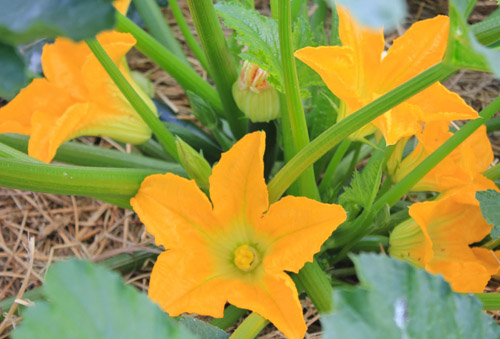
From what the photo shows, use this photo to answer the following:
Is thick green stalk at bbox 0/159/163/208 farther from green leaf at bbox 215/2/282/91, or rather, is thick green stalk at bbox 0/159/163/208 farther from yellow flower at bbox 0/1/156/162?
green leaf at bbox 215/2/282/91

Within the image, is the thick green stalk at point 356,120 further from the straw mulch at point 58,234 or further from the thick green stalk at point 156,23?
the thick green stalk at point 156,23

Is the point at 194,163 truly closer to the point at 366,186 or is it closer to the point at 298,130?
the point at 298,130

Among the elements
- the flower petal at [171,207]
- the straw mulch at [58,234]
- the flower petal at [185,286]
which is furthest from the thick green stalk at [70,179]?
the straw mulch at [58,234]

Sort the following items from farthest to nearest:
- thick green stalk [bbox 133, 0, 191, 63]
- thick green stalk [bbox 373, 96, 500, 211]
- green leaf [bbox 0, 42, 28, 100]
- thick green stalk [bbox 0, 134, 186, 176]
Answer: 1. thick green stalk [bbox 133, 0, 191, 63]
2. thick green stalk [bbox 0, 134, 186, 176]
3. thick green stalk [bbox 373, 96, 500, 211]
4. green leaf [bbox 0, 42, 28, 100]

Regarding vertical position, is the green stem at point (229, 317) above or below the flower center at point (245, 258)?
below

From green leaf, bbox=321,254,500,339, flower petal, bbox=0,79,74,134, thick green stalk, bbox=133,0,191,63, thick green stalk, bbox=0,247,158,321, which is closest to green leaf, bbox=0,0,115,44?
green leaf, bbox=321,254,500,339

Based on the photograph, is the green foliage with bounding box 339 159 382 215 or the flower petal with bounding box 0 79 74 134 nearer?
the green foliage with bounding box 339 159 382 215

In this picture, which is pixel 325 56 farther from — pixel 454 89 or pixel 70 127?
pixel 454 89
